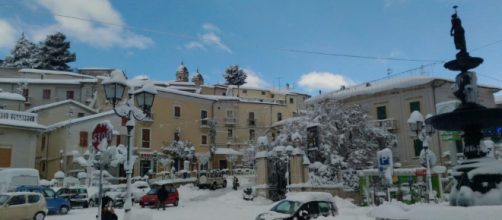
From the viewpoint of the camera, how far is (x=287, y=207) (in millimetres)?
15828

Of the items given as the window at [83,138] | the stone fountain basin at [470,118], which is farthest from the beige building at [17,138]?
the stone fountain basin at [470,118]

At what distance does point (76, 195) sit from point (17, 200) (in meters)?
9.33

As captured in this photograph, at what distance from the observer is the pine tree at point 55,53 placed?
72.4 meters

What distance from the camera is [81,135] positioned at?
149 feet

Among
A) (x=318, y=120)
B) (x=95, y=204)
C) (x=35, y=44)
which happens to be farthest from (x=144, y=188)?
(x=35, y=44)

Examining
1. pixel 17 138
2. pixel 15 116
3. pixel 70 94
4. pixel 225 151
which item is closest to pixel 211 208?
pixel 17 138

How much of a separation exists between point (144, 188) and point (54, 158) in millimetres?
18057

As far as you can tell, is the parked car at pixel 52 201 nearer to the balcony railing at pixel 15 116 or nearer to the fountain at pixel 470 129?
the balcony railing at pixel 15 116

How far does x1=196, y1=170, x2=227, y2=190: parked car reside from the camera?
40000 millimetres

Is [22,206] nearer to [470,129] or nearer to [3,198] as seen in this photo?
[3,198]

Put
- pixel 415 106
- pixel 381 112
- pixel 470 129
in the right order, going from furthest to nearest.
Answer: pixel 381 112 → pixel 415 106 → pixel 470 129

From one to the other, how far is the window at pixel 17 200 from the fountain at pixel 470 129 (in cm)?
1743

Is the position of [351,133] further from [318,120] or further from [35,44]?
[35,44]

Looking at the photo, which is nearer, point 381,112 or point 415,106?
point 415,106
